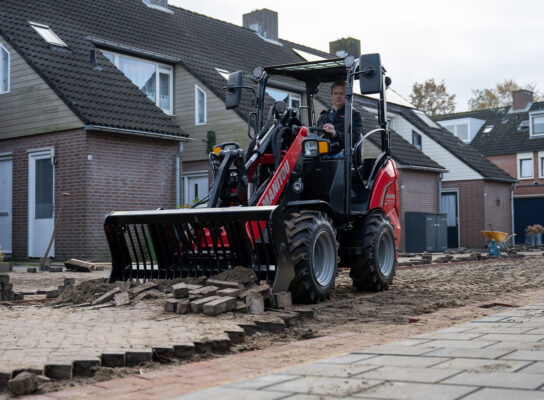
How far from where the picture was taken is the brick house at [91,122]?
57.3 ft

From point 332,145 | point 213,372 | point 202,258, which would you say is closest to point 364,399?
point 213,372

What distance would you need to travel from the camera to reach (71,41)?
65.7 ft

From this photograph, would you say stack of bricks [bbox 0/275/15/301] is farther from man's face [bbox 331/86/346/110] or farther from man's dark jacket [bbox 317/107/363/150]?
man's face [bbox 331/86/346/110]

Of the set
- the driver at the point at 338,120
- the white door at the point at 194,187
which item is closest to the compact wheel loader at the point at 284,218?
the driver at the point at 338,120

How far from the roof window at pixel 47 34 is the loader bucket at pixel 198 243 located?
11.7 m

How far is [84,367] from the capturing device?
15.3 feet

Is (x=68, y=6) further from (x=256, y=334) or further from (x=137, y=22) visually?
(x=256, y=334)

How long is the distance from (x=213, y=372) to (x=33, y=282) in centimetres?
777

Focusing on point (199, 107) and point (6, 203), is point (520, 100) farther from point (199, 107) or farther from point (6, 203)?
point (6, 203)

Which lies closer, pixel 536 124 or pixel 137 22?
pixel 137 22

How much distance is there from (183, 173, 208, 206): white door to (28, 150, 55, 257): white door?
17.2ft

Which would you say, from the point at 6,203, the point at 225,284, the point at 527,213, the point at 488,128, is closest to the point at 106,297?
the point at 225,284

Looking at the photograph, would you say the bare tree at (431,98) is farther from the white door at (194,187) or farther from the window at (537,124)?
the white door at (194,187)

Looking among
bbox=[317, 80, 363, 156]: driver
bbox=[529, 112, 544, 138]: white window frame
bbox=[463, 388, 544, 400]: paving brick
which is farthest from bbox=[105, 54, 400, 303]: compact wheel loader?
bbox=[529, 112, 544, 138]: white window frame
